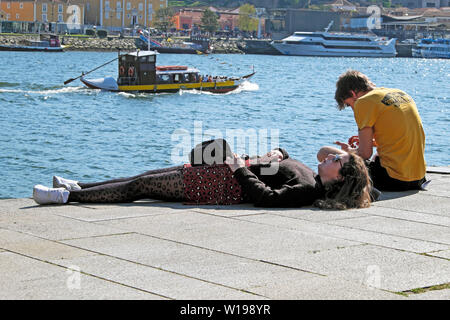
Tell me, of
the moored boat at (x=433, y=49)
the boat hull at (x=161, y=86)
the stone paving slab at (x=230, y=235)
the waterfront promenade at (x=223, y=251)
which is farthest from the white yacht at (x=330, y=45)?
the stone paving slab at (x=230, y=235)

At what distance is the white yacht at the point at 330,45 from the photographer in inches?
3925

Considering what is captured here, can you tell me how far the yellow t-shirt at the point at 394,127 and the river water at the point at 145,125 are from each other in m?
9.50

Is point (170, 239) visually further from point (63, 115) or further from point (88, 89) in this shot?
point (88, 89)

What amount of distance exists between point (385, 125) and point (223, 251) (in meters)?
2.25

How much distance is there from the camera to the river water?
18828mm

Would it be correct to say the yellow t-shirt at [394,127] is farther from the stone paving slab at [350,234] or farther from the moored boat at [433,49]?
the moored boat at [433,49]

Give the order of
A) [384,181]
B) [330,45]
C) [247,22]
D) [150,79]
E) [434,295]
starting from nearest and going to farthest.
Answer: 1. [434,295]
2. [384,181]
3. [150,79]
4. [330,45]
5. [247,22]

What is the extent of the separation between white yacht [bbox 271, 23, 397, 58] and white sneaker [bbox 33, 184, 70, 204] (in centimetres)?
9465

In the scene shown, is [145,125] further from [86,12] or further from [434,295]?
[86,12]

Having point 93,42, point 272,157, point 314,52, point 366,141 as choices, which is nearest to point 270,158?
point 272,157

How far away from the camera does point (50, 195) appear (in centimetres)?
582

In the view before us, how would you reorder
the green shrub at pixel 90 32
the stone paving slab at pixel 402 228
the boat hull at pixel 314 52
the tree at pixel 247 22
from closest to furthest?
the stone paving slab at pixel 402 228 < the boat hull at pixel 314 52 < the green shrub at pixel 90 32 < the tree at pixel 247 22

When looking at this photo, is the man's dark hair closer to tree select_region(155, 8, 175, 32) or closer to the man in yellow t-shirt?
the man in yellow t-shirt
